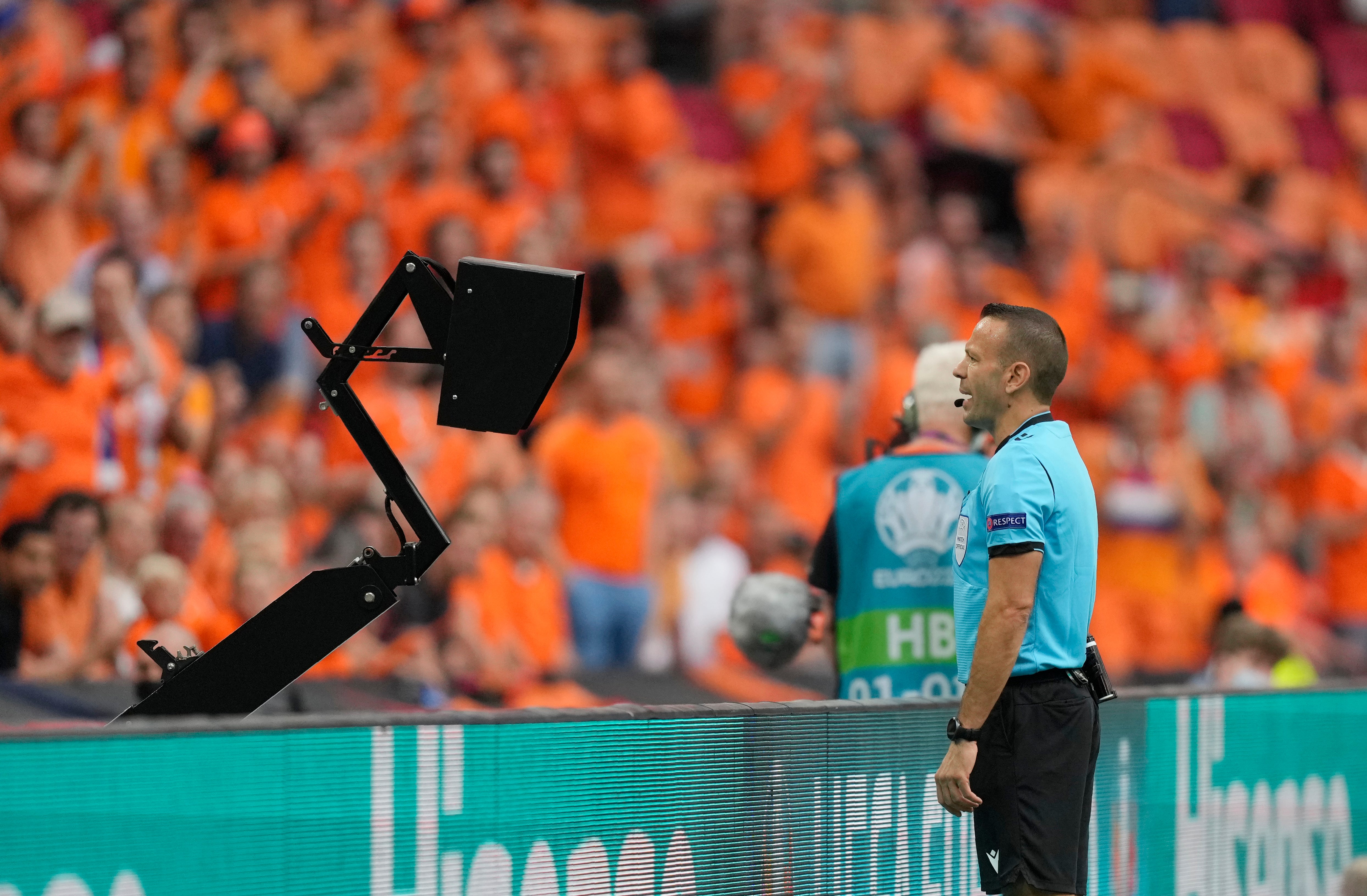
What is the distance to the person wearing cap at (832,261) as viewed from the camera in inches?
468

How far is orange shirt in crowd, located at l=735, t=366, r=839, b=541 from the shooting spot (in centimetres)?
1100

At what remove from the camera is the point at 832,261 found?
40.5ft

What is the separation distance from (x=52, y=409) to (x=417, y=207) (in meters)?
2.95

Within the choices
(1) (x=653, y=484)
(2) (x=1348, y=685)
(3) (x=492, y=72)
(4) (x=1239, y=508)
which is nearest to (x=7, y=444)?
(1) (x=653, y=484)

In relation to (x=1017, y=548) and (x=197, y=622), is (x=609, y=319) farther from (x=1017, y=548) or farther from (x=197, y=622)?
(x=1017, y=548)

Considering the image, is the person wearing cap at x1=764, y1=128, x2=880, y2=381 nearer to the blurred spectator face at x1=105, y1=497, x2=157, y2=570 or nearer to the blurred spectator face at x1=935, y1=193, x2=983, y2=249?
the blurred spectator face at x1=935, y1=193, x2=983, y2=249

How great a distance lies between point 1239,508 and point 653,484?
15.7 feet

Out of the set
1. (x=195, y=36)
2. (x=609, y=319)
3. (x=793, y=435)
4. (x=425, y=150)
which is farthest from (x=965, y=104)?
(x=195, y=36)

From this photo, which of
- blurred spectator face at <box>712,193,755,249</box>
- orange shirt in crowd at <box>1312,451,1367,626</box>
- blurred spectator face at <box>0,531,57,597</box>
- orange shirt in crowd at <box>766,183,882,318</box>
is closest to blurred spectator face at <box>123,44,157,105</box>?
blurred spectator face at <box>0,531,57,597</box>

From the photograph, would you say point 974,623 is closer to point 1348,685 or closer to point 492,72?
point 1348,685

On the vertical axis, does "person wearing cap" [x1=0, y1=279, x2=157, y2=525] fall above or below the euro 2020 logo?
above

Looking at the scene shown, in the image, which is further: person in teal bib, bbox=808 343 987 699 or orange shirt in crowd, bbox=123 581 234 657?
orange shirt in crowd, bbox=123 581 234 657

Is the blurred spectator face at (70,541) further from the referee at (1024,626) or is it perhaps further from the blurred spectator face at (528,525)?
the referee at (1024,626)

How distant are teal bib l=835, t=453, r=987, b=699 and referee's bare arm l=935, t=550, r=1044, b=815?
1.42 metres
